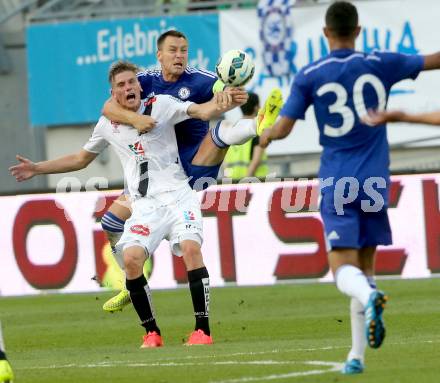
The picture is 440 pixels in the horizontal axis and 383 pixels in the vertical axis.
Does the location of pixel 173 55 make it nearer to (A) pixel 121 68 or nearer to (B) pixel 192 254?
(A) pixel 121 68

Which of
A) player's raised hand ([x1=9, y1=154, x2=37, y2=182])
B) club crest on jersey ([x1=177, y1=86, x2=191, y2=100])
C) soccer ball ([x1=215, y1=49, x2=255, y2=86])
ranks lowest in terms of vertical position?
player's raised hand ([x1=9, y1=154, x2=37, y2=182])

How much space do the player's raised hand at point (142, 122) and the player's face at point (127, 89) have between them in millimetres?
127

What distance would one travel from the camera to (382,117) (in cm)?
788

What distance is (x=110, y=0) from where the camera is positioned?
986 inches

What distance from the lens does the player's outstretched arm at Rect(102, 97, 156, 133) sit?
11.3 metres

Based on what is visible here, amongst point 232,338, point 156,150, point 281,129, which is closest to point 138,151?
point 156,150

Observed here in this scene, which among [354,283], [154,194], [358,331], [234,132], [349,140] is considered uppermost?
[234,132]

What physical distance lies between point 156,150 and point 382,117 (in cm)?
401

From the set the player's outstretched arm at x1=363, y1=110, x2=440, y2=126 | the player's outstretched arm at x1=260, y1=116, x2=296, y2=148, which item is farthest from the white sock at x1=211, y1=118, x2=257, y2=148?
the player's outstretched arm at x1=363, y1=110, x2=440, y2=126

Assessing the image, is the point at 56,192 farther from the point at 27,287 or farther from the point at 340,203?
the point at 340,203

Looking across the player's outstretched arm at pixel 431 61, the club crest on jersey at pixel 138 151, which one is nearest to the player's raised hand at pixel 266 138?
the player's outstretched arm at pixel 431 61

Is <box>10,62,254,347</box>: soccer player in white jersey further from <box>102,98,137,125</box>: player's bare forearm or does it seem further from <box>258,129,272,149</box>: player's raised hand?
<box>258,129,272,149</box>: player's raised hand

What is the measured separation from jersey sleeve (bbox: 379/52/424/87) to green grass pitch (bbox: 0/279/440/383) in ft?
5.84

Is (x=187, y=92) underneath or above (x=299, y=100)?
above
